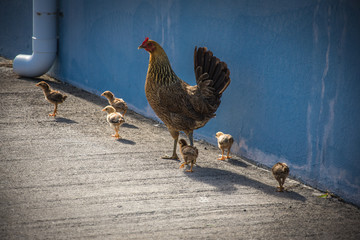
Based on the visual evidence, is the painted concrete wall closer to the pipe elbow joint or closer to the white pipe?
the white pipe

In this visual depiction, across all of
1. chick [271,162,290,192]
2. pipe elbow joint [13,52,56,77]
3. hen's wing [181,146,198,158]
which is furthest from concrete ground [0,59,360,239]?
pipe elbow joint [13,52,56,77]

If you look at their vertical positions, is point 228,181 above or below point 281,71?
below

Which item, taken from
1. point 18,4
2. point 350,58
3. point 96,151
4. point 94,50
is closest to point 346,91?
point 350,58

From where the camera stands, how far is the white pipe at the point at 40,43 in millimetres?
11977

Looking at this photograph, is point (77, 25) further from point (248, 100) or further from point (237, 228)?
point (237, 228)

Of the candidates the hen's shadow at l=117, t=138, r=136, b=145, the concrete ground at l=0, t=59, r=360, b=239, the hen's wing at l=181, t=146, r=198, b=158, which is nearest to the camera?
the concrete ground at l=0, t=59, r=360, b=239

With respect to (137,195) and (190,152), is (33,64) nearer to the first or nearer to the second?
(190,152)

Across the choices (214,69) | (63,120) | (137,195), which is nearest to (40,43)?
(63,120)

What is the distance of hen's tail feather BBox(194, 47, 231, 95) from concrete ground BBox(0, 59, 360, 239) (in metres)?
1.28

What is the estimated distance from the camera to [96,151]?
7.26 m

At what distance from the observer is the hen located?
6.59m

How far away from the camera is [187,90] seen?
6.71 m

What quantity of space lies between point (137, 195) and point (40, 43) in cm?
798

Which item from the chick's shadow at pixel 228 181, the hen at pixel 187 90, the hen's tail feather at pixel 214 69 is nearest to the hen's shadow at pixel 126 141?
the hen at pixel 187 90
